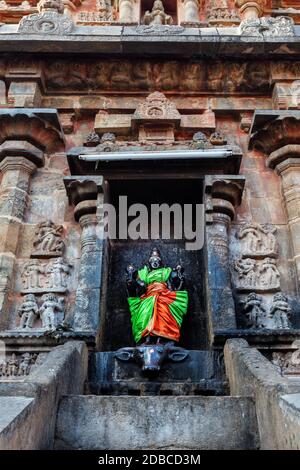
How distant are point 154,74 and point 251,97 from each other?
1910mm

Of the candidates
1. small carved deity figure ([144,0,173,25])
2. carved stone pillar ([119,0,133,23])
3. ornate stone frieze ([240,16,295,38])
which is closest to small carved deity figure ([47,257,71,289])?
ornate stone frieze ([240,16,295,38])

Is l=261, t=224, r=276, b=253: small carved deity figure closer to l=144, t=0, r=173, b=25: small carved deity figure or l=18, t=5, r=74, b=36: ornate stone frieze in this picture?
l=18, t=5, r=74, b=36: ornate stone frieze

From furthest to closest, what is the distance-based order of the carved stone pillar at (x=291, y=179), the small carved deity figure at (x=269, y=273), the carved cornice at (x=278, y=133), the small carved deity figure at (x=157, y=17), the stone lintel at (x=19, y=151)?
the small carved deity figure at (x=157, y=17)
the stone lintel at (x=19, y=151)
the carved cornice at (x=278, y=133)
the carved stone pillar at (x=291, y=179)
the small carved deity figure at (x=269, y=273)

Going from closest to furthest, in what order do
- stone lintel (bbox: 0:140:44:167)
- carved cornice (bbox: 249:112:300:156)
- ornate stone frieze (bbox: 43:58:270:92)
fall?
carved cornice (bbox: 249:112:300:156) → stone lintel (bbox: 0:140:44:167) → ornate stone frieze (bbox: 43:58:270:92)

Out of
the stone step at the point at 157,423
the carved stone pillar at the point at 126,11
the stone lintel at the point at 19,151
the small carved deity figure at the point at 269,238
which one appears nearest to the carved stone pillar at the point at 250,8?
the carved stone pillar at the point at 126,11

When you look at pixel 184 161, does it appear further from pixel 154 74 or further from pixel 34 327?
pixel 34 327

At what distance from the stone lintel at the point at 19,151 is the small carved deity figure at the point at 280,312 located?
4556mm

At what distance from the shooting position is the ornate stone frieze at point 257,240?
728 cm

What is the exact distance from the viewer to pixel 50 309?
6617 millimetres

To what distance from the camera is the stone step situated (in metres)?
3.56

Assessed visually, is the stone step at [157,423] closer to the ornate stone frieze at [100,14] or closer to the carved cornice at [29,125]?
the carved cornice at [29,125]

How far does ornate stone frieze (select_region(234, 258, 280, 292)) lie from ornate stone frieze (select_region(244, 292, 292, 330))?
0.59 ft

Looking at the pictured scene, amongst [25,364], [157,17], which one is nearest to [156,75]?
[157,17]

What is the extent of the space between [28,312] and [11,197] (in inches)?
79.8
